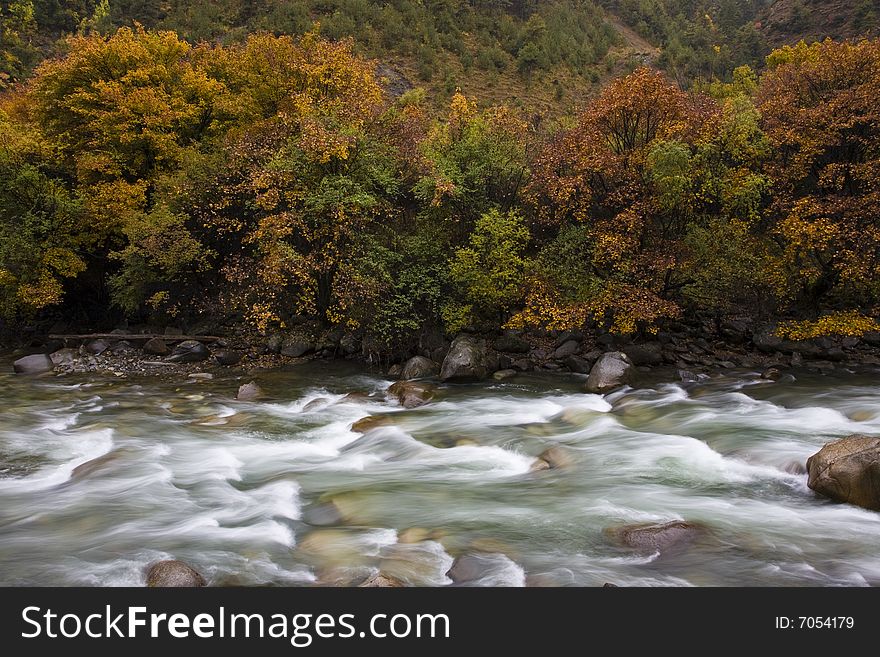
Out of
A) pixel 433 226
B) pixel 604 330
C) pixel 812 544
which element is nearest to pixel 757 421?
pixel 812 544

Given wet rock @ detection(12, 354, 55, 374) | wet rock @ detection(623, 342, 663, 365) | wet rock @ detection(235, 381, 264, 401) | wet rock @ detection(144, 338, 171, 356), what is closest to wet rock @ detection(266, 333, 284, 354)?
wet rock @ detection(144, 338, 171, 356)

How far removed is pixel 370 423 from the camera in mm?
14922

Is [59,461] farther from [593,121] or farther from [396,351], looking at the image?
[593,121]

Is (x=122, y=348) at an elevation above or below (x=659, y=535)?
above

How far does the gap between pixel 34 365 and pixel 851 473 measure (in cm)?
2302

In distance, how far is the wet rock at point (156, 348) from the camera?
23375 millimetres

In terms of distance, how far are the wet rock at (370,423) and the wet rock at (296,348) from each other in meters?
7.86

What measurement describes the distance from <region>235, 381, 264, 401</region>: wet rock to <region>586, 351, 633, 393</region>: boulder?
368 inches

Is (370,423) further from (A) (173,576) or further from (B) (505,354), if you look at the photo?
(A) (173,576)

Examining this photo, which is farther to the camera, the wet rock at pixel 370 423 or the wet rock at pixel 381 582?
the wet rock at pixel 370 423

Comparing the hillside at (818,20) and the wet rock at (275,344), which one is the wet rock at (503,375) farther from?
the hillside at (818,20)

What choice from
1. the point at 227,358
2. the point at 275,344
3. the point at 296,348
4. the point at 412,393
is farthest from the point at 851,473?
the point at 227,358

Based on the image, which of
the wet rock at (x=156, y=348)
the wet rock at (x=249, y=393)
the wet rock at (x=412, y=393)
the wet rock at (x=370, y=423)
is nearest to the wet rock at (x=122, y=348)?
the wet rock at (x=156, y=348)

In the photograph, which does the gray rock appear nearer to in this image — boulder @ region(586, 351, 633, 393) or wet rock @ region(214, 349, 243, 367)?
boulder @ region(586, 351, 633, 393)
